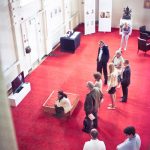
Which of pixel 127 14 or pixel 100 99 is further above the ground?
pixel 127 14

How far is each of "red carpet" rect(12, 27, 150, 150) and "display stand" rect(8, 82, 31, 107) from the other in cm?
13

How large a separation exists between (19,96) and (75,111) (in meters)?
1.87

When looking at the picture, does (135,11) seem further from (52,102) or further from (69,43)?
(52,102)

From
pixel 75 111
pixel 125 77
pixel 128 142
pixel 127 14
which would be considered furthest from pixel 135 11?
pixel 128 142

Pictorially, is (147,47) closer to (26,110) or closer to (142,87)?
(142,87)

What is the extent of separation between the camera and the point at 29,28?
9.48 metres

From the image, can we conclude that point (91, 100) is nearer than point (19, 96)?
Yes

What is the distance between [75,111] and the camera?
7352 millimetres

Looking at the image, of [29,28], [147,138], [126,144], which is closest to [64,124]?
[147,138]

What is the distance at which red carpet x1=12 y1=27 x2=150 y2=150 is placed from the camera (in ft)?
20.6

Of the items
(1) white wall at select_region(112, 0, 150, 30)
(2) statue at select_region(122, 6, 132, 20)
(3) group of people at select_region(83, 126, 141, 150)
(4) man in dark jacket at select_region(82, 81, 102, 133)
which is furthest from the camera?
(1) white wall at select_region(112, 0, 150, 30)

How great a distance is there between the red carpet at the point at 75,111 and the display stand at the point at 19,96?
134 mm

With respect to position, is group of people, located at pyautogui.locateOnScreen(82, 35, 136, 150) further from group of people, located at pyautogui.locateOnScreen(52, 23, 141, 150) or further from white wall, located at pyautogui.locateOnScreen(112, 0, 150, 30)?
white wall, located at pyautogui.locateOnScreen(112, 0, 150, 30)

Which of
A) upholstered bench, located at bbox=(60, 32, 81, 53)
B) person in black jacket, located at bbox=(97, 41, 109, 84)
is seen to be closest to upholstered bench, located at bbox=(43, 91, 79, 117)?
person in black jacket, located at bbox=(97, 41, 109, 84)
